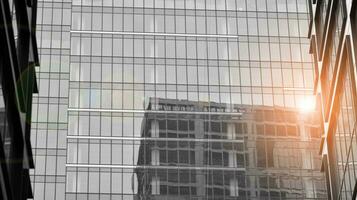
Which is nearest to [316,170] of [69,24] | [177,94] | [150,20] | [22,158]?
[177,94]

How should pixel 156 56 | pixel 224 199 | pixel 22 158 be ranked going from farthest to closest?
pixel 156 56 → pixel 224 199 → pixel 22 158

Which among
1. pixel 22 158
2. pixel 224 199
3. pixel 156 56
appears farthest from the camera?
pixel 156 56

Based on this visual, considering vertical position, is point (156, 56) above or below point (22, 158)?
above

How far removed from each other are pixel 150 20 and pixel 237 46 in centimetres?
1097

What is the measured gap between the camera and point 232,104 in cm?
10800

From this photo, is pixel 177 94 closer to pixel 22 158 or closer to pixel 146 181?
pixel 146 181

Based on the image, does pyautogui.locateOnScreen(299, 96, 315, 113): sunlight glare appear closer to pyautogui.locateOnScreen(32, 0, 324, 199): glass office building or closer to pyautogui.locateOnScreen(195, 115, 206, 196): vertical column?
pyautogui.locateOnScreen(32, 0, 324, 199): glass office building

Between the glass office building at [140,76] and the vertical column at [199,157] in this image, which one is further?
the glass office building at [140,76]

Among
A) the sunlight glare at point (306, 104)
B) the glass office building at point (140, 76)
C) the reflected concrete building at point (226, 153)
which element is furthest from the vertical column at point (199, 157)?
the sunlight glare at point (306, 104)

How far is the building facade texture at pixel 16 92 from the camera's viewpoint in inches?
1112

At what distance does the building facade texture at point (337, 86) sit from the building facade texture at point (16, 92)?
1265cm

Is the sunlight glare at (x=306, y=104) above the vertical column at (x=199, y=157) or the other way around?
above

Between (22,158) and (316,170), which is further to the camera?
(316,170)

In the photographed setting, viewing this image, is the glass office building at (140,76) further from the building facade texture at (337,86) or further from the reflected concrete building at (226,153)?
the building facade texture at (337,86)
